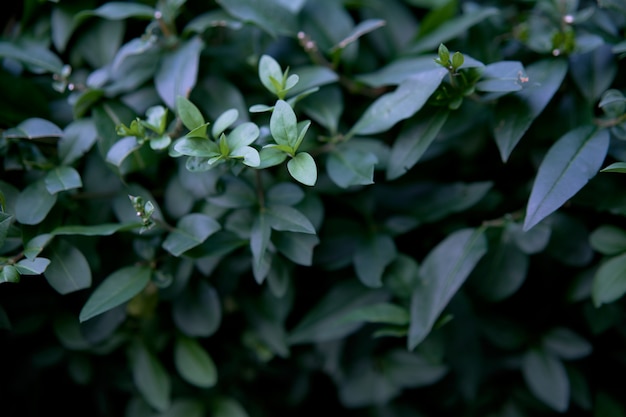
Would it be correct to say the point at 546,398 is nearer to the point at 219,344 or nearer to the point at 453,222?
the point at 453,222

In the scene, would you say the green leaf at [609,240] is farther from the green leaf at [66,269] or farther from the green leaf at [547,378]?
the green leaf at [66,269]

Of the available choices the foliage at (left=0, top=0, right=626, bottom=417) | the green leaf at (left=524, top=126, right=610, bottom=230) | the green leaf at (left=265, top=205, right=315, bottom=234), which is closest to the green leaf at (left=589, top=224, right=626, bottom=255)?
the foliage at (left=0, top=0, right=626, bottom=417)

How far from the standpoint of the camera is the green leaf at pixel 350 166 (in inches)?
33.9

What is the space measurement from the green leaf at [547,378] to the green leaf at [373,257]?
35 cm

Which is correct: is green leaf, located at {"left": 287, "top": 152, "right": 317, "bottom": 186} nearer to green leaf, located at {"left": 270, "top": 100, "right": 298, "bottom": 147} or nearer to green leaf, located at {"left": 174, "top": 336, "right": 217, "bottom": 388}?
green leaf, located at {"left": 270, "top": 100, "right": 298, "bottom": 147}

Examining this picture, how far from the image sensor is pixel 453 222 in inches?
42.6

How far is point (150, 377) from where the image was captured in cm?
106

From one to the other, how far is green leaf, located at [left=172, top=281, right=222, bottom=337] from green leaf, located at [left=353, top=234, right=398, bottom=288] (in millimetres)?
262

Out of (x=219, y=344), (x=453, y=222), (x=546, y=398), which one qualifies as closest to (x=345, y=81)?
(x=453, y=222)

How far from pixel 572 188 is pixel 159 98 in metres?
0.69

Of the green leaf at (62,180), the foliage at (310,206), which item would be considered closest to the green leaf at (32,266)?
the foliage at (310,206)

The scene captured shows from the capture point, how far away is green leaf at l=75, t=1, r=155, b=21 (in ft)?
3.13

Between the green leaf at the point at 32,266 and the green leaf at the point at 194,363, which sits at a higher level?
the green leaf at the point at 32,266

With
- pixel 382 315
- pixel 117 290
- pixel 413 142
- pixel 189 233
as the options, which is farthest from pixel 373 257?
pixel 117 290
